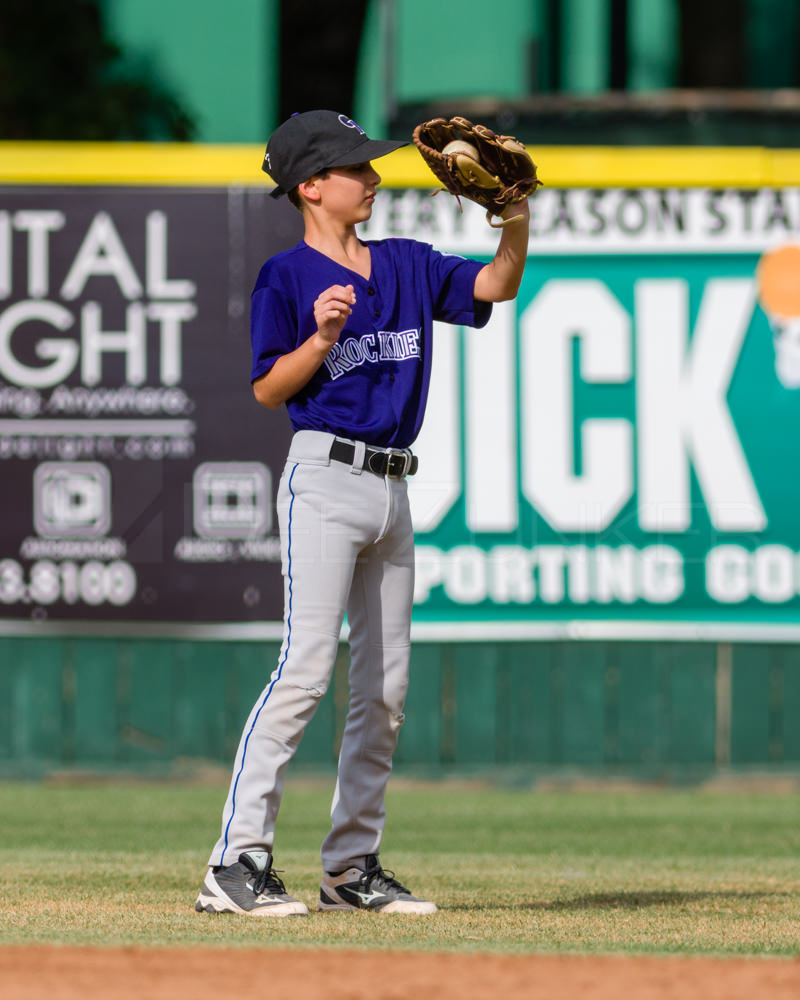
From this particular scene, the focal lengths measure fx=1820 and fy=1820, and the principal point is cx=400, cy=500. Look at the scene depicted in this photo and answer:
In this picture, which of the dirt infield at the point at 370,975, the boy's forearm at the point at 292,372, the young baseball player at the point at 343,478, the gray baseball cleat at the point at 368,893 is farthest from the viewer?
the gray baseball cleat at the point at 368,893

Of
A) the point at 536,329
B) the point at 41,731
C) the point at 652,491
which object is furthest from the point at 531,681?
the point at 41,731

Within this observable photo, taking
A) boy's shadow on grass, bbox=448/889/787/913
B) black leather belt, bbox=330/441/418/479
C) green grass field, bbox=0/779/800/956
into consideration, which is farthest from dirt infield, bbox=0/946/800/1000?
black leather belt, bbox=330/441/418/479

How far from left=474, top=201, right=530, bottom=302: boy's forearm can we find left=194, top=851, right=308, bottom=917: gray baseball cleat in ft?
5.11

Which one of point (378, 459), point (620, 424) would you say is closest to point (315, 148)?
point (378, 459)

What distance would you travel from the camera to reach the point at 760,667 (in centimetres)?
820

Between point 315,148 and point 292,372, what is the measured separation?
640 mm

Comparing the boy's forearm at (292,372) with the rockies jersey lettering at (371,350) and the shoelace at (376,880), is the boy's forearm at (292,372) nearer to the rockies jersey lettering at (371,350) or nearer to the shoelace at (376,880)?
the rockies jersey lettering at (371,350)

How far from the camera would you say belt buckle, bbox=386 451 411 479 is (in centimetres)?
462

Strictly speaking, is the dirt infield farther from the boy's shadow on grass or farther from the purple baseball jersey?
the purple baseball jersey

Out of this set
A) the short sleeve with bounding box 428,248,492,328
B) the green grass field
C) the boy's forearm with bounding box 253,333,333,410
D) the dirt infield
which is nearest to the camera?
the dirt infield

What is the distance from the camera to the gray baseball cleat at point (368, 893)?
15.3 feet

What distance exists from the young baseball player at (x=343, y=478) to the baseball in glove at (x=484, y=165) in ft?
0.22

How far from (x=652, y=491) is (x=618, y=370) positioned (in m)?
0.57

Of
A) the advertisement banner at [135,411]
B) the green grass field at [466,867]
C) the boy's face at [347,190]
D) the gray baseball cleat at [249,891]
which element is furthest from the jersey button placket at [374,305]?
the advertisement banner at [135,411]
